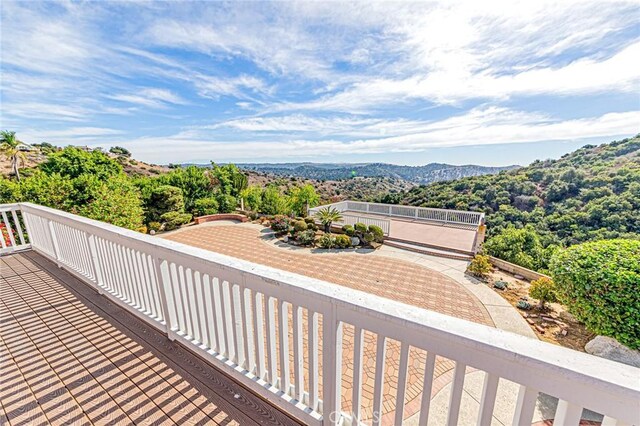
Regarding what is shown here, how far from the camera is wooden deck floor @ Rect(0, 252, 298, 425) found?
1782 millimetres

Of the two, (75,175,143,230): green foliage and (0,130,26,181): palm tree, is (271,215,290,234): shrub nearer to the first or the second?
(75,175,143,230): green foliage

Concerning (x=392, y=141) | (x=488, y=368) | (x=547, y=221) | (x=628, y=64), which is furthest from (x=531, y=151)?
(x=488, y=368)

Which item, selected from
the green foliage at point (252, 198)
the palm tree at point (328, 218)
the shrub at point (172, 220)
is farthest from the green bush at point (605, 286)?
the shrub at point (172, 220)

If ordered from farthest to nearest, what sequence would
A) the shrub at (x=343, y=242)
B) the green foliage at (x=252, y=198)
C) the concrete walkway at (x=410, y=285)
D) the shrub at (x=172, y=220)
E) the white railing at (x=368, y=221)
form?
the green foliage at (x=252, y=198) < the shrub at (x=172, y=220) < the white railing at (x=368, y=221) < the shrub at (x=343, y=242) < the concrete walkway at (x=410, y=285)

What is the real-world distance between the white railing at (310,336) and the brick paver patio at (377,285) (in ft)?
1.49

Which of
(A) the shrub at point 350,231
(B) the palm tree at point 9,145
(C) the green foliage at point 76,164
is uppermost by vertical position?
(B) the palm tree at point 9,145

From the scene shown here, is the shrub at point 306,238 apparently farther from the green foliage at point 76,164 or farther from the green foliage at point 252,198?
the green foliage at point 76,164

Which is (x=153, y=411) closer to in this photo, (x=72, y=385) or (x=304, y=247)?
(x=72, y=385)

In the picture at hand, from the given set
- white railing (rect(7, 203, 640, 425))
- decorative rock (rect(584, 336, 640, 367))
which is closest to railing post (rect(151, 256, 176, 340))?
white railing (rect(7, 203, 640, 425))

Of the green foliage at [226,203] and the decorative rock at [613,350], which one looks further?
the green foliage at [226,203]

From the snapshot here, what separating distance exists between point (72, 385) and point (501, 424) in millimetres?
3834

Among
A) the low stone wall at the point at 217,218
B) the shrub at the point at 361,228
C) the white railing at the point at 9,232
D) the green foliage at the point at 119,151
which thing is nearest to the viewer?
the white railing at the point at 9,232

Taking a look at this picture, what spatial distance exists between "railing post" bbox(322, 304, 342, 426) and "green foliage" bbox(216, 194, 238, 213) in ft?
47.3

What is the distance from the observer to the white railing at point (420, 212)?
11.0m
